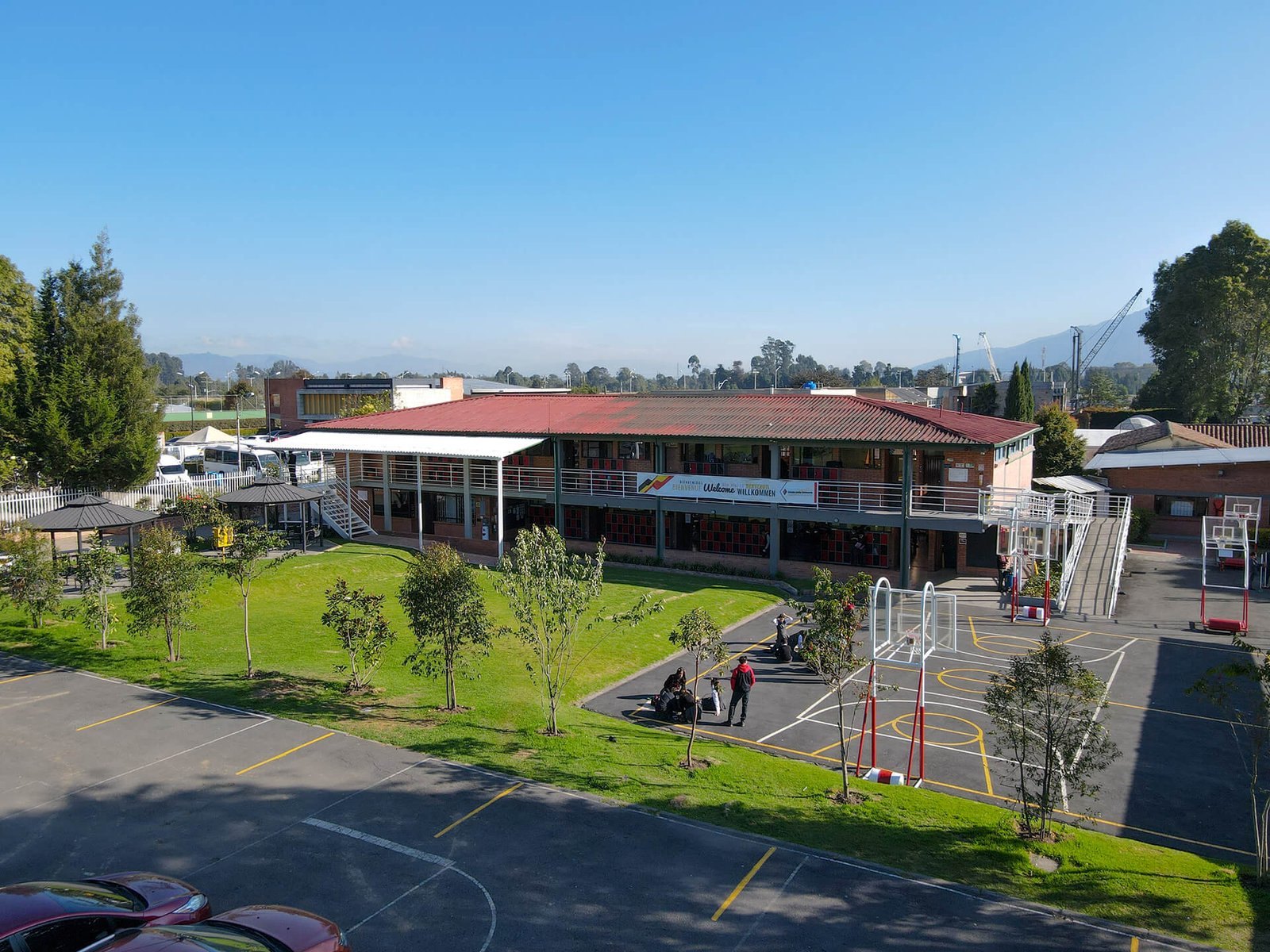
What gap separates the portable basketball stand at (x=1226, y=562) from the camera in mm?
24797

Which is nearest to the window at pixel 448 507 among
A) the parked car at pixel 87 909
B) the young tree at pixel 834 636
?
the young tree at pixel 834 636

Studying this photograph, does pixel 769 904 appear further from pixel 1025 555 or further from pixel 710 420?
pixel 710 420

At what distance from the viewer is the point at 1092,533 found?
116 ft

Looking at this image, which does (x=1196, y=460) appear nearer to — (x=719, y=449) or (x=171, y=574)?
(x=719, y=449)

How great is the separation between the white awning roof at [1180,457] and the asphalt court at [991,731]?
1859cm

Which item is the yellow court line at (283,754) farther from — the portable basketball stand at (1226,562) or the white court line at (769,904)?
the portable basketball stand at (1226,562)

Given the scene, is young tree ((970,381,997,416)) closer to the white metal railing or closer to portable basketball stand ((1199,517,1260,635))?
the white metal railing

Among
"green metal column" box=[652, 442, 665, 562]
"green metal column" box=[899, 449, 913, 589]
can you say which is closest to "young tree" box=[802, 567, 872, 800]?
"green metal column" box=[899, 449, 913, 589]

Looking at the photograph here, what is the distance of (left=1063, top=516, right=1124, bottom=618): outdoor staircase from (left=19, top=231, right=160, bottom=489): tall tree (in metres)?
36.9

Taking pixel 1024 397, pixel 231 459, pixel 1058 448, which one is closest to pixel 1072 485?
A: pixel 1058 448

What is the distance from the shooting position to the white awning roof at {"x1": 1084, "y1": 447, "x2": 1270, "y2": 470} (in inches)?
1529

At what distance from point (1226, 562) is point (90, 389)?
1861 inches

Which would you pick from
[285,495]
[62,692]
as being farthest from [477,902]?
[285,495]

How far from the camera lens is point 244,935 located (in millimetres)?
7637
